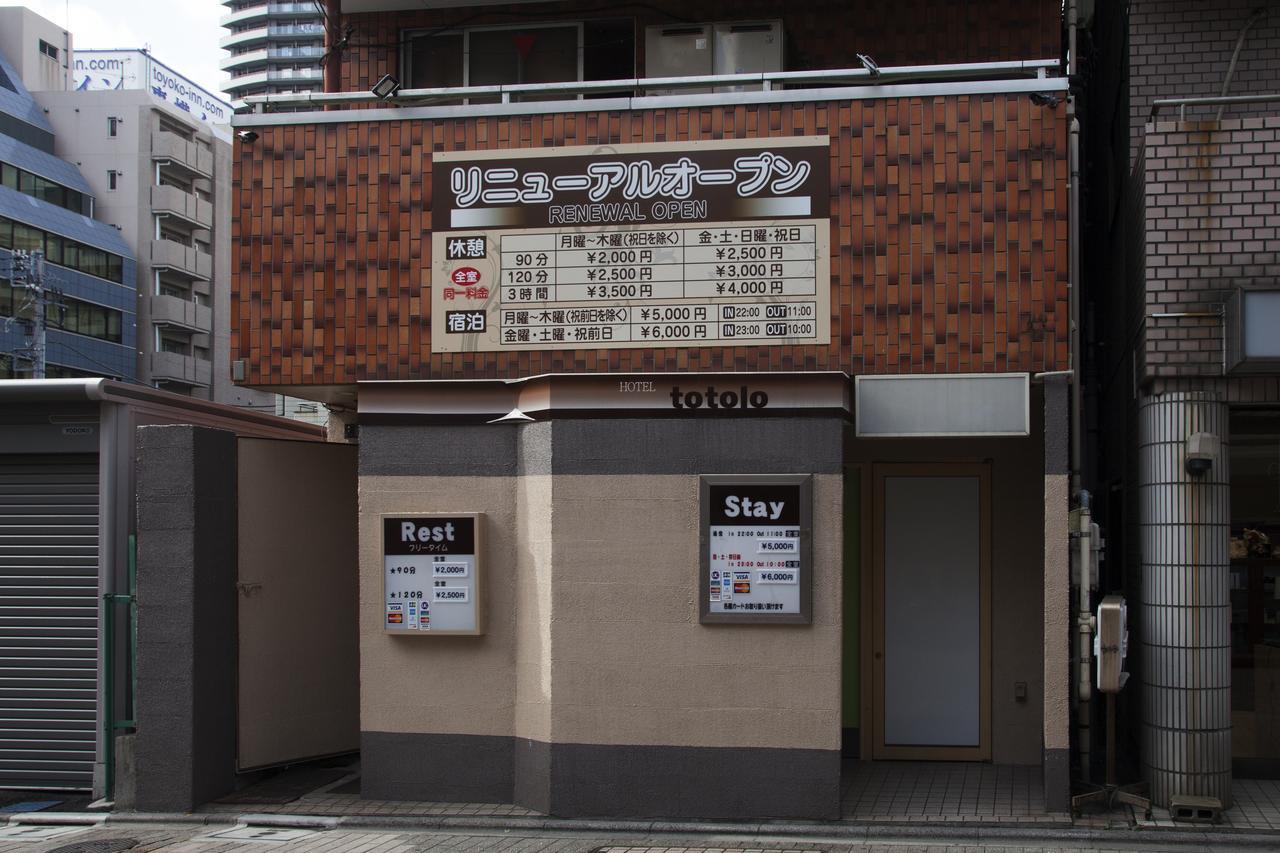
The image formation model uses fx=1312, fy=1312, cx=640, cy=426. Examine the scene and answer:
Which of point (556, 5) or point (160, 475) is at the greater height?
point (556, 5)

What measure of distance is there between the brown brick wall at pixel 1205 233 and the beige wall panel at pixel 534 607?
4.54m

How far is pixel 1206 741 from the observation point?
929 cm

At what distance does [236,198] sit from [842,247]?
489cm

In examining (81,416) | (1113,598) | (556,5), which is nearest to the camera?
(1113,598)

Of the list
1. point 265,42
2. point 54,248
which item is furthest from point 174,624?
point 265,42

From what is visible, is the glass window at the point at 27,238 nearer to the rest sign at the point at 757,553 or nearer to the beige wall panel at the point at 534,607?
the beige wall panel at the point at 534,607

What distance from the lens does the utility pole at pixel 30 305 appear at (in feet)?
167

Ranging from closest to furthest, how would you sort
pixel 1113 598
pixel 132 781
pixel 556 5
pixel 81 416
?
pixel 1113 598
pixel 132 781
pixel 81 416
pixel 556 5

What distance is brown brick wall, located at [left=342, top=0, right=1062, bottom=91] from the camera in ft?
36.9

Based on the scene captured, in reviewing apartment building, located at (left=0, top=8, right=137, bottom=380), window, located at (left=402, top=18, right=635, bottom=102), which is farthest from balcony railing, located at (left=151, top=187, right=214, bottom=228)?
window, located at (left=402, top=18, right=635, bottom=102)

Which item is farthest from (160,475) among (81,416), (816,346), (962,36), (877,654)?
(962,36)

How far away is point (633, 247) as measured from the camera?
10.0m

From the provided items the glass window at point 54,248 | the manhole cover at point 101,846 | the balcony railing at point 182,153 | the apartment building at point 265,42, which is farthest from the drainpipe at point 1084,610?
the apartment building at point 265,42

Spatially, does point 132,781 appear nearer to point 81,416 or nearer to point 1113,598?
point 81,416
